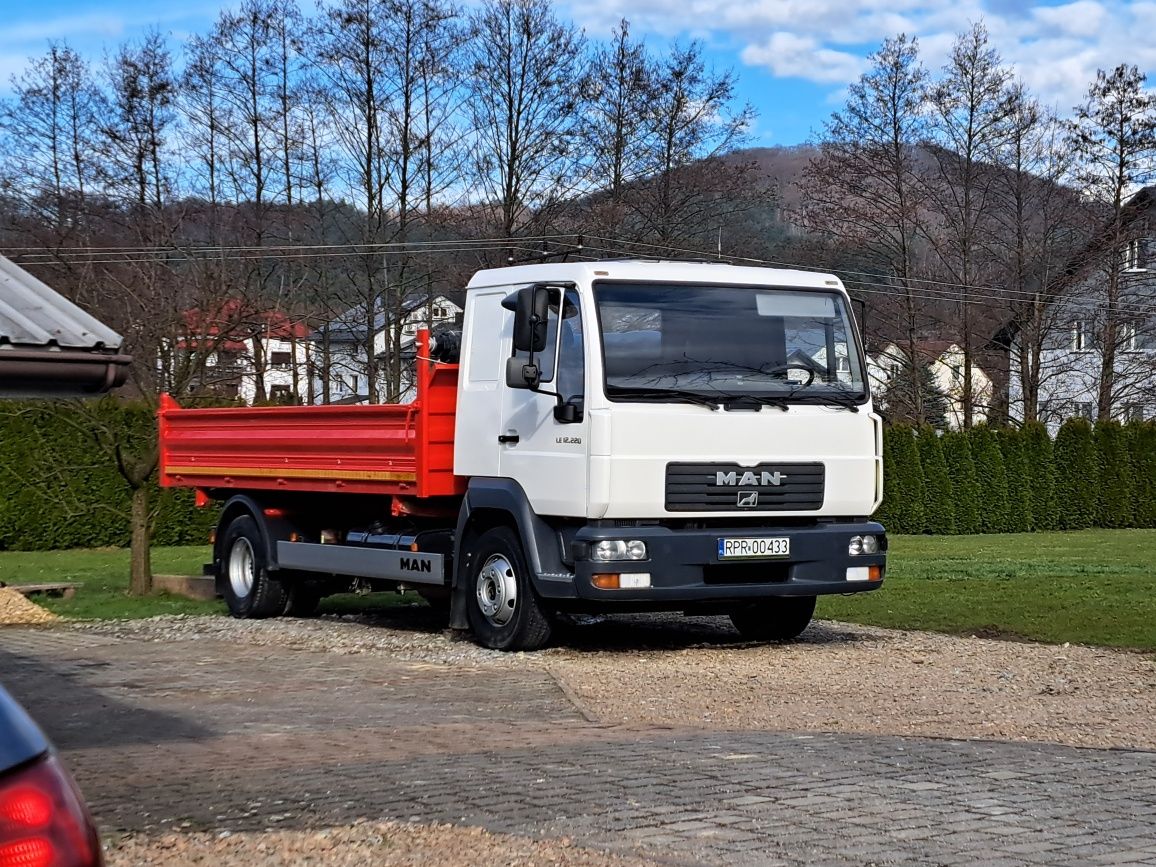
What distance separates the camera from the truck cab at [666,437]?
11367 millimetres

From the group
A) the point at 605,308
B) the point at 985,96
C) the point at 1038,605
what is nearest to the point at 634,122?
the point at 985,96

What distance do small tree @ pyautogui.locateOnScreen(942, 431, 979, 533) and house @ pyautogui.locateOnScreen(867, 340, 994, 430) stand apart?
7089 mm

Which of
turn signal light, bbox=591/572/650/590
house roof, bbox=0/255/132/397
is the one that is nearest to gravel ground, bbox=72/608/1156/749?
turn signal light, bbox=591/572/650/590

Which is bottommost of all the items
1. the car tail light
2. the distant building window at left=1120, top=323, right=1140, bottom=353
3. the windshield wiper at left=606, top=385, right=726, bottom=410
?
the car tail light

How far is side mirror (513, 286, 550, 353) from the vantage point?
448 inches

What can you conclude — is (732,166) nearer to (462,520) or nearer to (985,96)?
(985,96)

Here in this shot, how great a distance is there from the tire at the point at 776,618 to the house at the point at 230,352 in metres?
6.88

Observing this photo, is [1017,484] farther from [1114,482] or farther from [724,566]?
[724,566]

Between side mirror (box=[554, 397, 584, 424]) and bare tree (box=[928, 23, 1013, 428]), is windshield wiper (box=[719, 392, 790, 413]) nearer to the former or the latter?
side mirror (box=[554, 397, 584, 424])

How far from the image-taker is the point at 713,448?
11539mm

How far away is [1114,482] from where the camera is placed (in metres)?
41.4

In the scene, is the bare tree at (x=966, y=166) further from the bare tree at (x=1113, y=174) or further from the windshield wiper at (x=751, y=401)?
the windshield wiper at (x=751, y=401)

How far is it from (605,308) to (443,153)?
29.9 meters

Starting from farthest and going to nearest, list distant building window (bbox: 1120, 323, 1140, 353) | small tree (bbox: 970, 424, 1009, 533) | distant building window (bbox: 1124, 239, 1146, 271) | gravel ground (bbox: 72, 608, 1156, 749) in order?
distant building window (bbox: 1124, 239, 1146, 271) → distant building window (bbox: 1120, 323, 1140, 353) → small tree (bbox: 970, 424, 1009, 533) → gravel ground (bbox: 72, 608, 1156, 749)
